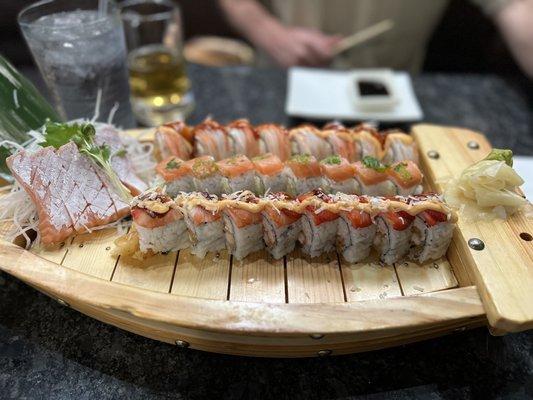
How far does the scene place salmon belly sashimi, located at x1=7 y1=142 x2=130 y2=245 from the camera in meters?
1.66

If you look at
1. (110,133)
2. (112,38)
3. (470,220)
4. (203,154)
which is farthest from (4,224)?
(470,220)

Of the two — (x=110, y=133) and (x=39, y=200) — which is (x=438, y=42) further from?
(x=39, y=200)

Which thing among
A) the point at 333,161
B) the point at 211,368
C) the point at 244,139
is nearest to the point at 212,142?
the point at 244,139

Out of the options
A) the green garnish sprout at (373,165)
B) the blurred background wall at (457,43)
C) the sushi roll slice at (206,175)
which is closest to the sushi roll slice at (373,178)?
the green garnish sprout at (373,165)

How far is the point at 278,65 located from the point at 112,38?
6.19 feet

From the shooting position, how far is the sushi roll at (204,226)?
1.56 m

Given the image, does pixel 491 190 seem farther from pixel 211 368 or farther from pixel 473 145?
pixel 211 368

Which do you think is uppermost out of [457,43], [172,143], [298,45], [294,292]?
[172,143]

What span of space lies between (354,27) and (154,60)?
1653mm

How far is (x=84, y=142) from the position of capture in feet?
5.76

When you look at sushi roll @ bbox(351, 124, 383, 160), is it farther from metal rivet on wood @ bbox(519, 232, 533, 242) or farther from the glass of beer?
the glass of beer

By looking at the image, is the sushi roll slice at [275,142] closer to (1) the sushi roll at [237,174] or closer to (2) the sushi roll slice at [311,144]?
(2) the sushi roll slice at [311,144]

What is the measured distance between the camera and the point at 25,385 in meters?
1.47

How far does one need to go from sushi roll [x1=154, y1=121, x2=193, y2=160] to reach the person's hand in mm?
1801
